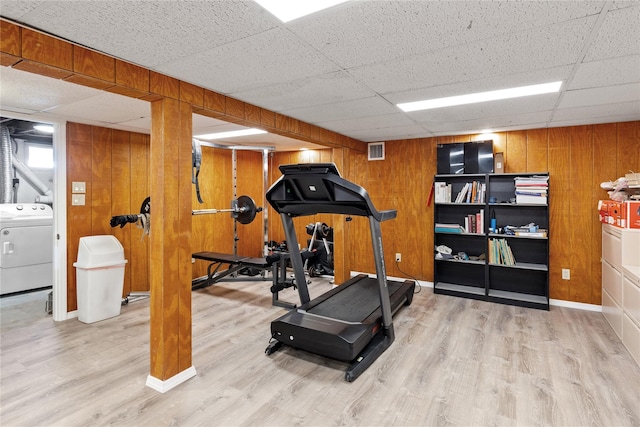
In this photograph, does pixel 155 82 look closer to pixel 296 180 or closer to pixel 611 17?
pixel 296 180

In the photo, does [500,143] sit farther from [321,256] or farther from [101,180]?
[101,180]

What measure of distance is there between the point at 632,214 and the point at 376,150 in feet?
10.2

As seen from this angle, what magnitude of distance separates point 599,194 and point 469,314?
2.06m

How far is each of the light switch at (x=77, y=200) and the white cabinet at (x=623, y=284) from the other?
536 centimetres

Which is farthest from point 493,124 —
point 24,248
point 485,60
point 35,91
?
point 24,248

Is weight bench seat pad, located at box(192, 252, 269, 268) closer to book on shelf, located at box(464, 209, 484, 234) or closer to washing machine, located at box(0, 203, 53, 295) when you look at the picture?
washing machine, located at box(0, 203, 53, 295)

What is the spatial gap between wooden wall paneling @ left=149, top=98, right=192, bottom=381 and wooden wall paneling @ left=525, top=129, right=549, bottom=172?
13.2ft

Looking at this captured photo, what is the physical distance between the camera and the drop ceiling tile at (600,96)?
8.69 ft

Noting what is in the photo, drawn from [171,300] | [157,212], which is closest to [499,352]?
[171,300]

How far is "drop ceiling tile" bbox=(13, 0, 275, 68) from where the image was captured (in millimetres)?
1493

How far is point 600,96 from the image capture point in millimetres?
2838

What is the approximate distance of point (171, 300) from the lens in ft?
7.78

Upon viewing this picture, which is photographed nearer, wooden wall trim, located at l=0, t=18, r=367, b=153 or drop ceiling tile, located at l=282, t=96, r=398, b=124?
wooden wall trim, located at l=0, t=18, r=367, b=153

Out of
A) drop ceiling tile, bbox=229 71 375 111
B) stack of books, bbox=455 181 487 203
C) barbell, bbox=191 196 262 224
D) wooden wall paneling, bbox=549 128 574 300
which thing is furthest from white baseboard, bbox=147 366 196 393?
wooden wall paneling, bbox=549 128 574 300
